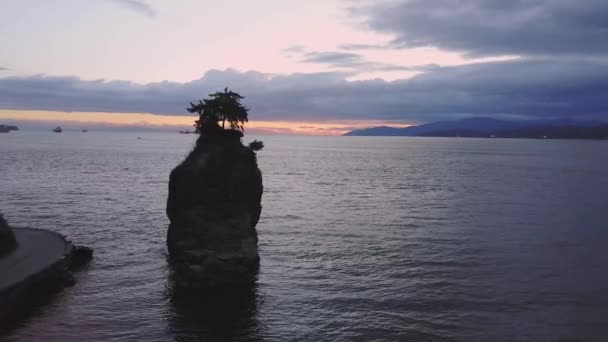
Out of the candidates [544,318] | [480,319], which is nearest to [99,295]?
[480,319]

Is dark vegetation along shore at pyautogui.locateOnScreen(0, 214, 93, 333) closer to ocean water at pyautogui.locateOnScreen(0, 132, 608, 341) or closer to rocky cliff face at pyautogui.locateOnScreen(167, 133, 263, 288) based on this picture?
ocean water at pyautogui.locateOnScreen(0, 132, 608, 341)

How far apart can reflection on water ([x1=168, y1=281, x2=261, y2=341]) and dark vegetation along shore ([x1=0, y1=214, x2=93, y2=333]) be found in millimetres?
10246

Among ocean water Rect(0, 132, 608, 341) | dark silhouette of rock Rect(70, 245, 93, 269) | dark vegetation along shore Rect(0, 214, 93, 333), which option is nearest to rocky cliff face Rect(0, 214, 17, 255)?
dark vegetation along shore Rect(0, 214, 93, 333)

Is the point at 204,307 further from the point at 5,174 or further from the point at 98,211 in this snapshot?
the point at 5,174

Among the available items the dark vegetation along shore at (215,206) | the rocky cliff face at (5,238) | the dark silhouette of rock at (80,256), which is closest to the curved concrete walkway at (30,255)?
the rocky cliff face at (5,238)

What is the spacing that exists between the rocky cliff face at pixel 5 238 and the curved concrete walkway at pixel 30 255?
0.57 meters

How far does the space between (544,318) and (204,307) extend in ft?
85.2

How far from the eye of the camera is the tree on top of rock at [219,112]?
47.5 m

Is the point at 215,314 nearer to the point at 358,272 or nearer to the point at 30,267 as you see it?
the point at 358,272

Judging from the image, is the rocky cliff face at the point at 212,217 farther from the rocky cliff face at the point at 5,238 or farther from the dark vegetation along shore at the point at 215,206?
the rocky cliff face at the point at 5,238

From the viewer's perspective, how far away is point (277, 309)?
131 ft

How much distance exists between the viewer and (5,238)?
46844mm

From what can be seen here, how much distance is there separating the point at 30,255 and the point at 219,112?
2184 cm

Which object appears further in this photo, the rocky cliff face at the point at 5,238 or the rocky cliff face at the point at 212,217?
the rocky cliff face at the point at 5,238
